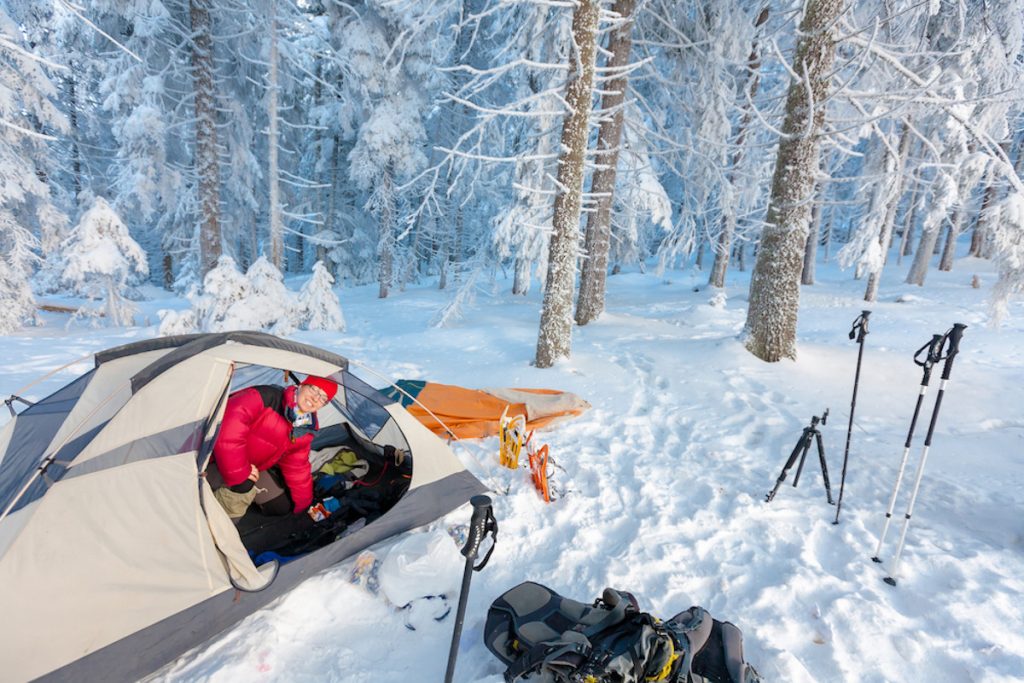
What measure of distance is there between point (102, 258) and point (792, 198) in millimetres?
15506

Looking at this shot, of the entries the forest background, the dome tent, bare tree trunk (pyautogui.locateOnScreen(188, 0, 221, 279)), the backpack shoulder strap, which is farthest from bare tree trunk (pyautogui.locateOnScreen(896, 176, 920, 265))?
bare tree trunk (pyautogui.locateOnScreen(188, 0, 221, 279))

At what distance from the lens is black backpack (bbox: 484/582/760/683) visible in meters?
2.20

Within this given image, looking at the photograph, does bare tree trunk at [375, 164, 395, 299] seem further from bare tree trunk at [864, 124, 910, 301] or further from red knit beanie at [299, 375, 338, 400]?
bare tree trunk at [864, 124, 910, 301]

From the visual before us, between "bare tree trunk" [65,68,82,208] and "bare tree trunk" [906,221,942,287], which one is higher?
"bare tree trunk" [65,68,82,208]

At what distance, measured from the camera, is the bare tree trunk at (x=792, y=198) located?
5973mm

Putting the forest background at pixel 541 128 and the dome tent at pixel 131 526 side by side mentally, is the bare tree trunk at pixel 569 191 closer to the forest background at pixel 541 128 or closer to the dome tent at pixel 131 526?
the forest background at pixel 541 128

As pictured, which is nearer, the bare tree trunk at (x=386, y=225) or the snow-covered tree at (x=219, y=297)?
the snow-covered tree at (x=219, y=297)

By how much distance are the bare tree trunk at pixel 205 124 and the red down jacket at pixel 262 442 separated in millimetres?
9394

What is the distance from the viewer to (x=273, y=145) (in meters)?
12.0

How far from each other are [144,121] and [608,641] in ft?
54.3

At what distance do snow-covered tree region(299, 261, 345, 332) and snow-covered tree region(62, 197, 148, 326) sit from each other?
5298 mm

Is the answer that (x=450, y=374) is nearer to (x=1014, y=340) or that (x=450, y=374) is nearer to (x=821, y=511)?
(x=821, y=511)

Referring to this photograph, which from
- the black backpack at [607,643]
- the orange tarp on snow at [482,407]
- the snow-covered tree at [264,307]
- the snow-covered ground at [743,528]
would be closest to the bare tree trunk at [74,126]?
the snow-covered tree at [264,307]

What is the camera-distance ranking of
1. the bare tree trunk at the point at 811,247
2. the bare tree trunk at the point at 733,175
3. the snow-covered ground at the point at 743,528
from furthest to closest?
1. the bare tree trunk at the point at 811,247
2. the bare tree trunk at the point at 733,175
3. the snow-covered ground at the point at 743,528
